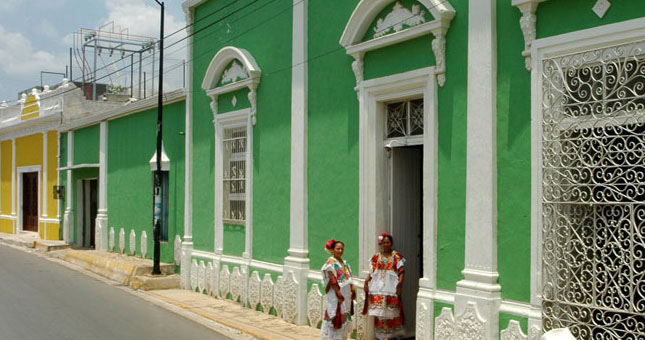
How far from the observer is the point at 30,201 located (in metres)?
26.3

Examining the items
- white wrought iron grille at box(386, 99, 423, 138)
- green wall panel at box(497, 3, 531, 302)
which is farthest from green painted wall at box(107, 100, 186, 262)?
green wall panel at box(497, 3, 531, 302)

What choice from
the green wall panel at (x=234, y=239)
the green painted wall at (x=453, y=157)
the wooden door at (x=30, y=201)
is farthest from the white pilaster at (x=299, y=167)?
the wooden door at (x=30, y=201)

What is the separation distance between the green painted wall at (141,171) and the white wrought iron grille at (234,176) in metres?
2.21

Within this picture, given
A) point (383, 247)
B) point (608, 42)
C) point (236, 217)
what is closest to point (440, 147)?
point (383, 247)

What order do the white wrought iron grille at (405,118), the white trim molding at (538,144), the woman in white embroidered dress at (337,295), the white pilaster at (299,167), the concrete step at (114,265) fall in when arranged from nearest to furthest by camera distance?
1. the white trim molding at (538,144)
2. the woman in white embroidered dress at (337,295)
3. the white wrought iron grille at (405,118)
4. the white pilaster at (299,167)
5. the concrete step at (114,265)

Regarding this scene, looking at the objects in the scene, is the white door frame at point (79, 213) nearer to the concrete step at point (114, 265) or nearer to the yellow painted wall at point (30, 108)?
the concrete step at point (114, 265)

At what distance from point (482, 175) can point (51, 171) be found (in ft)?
65.0

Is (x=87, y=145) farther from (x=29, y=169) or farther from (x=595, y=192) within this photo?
(x=595, y=192)

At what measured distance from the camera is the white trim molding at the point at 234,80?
1170 cm

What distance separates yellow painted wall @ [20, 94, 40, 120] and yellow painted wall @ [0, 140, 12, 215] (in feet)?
9.67

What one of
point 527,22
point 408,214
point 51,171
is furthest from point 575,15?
point 51,171

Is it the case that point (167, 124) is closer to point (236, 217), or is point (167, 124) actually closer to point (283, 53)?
point (236, 217)

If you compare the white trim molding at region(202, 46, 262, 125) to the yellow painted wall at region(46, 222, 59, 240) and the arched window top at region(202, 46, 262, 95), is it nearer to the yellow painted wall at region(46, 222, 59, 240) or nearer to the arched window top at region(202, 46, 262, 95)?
the arched window top at region(202, 46, 262, 95)

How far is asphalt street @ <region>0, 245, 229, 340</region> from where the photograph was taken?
952 cm
